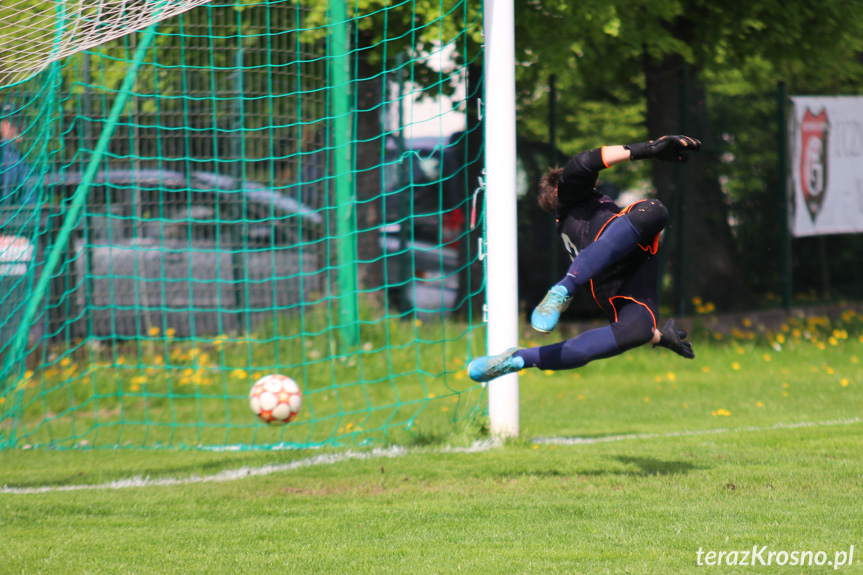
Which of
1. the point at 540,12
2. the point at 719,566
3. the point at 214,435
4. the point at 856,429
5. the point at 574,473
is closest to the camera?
the point at 719,566

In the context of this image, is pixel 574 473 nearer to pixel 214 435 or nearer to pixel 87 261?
pixel 214 435

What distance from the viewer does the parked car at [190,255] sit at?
8.47 metres

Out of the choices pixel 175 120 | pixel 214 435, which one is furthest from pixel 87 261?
pixel 214 435

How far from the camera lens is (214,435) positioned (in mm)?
7547

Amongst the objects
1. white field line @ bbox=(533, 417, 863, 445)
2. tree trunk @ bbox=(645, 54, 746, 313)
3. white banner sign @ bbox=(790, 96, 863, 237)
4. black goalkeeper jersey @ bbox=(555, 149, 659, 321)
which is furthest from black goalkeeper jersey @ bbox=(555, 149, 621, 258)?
white banner sign @ bbox=(790, 96, 863, 237)

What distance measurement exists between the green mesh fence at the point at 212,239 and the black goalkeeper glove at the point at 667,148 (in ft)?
9.66

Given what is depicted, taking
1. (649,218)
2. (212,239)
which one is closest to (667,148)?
(649,218)

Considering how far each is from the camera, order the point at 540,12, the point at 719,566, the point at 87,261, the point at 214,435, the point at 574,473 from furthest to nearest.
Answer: the point at 540,12 < the point at 87,261 < the point at 214,435 < the point at 574,473 < the point at 719,566

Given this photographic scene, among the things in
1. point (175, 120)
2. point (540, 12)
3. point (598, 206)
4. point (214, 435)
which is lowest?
point (214, 435)

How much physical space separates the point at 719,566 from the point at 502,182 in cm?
334

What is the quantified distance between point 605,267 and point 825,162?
312 inches

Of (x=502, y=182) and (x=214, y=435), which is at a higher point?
(x=502, y=182)

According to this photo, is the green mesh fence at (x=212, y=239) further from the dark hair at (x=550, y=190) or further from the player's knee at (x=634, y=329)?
the player's knee at (x=634, y=329)

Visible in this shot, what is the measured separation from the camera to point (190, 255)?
8.78m
